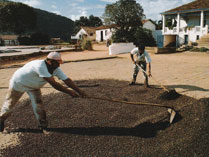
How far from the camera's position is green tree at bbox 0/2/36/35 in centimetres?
4769

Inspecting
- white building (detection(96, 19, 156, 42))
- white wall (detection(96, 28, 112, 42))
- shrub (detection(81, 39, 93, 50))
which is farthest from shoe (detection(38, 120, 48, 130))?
white wall (detection(96, 28, 112, 42))

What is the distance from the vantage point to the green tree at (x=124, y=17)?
23688mm

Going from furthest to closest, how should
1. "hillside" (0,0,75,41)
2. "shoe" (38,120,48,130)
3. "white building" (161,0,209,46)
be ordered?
"hillside" (0,0,75,41) → "white building" (161,0,209,46) → "shoe" (38,120,48,130)

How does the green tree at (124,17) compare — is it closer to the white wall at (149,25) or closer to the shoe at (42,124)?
the white wall at (149,25)

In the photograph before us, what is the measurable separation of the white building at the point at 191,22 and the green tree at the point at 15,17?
40.2m

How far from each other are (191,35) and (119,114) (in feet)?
67.9

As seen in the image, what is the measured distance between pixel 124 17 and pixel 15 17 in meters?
37.1

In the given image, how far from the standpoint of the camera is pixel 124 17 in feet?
78.7

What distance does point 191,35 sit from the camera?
70.2 feet

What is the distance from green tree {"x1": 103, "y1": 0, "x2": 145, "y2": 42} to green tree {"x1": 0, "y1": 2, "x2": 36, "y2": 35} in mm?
34923

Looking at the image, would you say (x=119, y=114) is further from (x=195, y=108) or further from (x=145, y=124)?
(x=195, y=108)

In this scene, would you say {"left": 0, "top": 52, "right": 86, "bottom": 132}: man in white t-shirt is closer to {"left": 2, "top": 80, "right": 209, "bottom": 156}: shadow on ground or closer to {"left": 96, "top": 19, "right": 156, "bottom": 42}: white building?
{"left": 2, "top": 80, "right": 209, "bottom": 156}: shadow on ground

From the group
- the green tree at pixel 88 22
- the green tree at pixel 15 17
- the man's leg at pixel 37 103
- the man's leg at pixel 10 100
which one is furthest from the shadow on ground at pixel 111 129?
the green tree at pixel 88 22

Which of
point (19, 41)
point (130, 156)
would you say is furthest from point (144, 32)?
point (19, 41)
